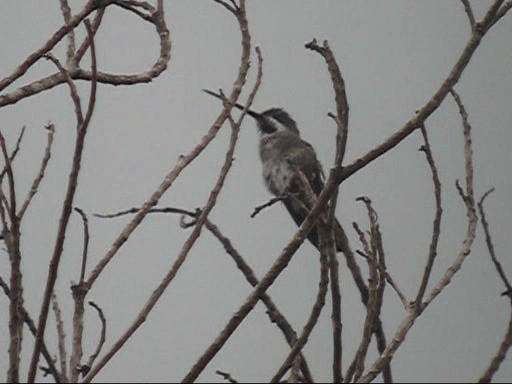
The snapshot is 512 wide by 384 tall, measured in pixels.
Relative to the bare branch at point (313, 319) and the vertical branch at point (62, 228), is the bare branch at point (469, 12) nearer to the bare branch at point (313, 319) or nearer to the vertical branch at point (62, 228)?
the bare branch at point (313, 319)

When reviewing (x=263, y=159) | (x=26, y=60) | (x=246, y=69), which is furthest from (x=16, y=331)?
(x=263, y=159)

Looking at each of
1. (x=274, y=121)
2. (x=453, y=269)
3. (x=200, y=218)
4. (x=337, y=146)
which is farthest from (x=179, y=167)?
(x=274, y=121)

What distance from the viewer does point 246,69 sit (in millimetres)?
1785

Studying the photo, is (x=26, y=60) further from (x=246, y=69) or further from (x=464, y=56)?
(x=464, y=56)

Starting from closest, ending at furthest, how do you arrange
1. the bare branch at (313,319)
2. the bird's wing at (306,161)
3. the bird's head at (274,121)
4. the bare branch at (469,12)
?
the bare branch at (313,319)
the bare branch at (469,12)
the bird's wing at (306,161)
the bird's head at (274,121)

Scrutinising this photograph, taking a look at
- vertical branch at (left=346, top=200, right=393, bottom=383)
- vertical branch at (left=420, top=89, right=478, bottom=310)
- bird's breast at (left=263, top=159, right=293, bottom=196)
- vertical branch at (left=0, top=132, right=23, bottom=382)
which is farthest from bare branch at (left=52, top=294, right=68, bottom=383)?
bird's breast at (left=263, top=159, right=293, bottom=196)

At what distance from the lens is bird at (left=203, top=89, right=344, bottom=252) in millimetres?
5320

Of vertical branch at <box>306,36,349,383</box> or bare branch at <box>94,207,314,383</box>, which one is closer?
vertical branch at <box>306,36,349,383</box>

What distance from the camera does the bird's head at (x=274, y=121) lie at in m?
6.64

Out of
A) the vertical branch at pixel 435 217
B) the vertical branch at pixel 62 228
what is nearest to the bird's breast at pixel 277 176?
the vertical branch at pixel 435 217

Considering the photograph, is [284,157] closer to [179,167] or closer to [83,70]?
[83,70]

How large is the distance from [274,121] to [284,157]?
102 centimetres

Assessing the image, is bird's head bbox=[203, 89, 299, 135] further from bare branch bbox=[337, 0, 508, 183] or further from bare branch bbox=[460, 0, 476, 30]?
bare branch bbox=[337, 0, 508, 183]

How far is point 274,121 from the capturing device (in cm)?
670
